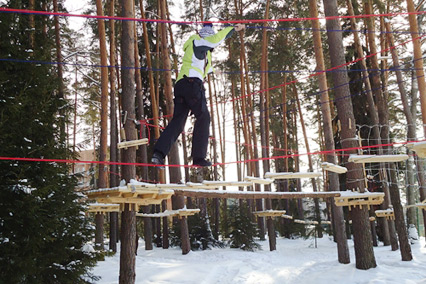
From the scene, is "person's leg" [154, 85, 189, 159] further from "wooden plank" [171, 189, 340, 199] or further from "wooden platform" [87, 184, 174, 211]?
"wooden plank" [171, 189, 340, 199]

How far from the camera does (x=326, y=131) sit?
11.5 metres

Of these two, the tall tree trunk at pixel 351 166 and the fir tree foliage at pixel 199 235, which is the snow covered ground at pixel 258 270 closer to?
the tall tree trunk at pixel 351 166

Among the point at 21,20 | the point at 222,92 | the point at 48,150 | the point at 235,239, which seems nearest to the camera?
the point at 48,150

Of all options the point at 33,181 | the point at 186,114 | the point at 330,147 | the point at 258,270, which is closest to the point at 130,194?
the point at 33,181

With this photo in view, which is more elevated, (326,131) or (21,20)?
(21,20)

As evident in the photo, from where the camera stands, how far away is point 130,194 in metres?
5.95

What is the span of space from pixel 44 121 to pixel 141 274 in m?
4.96

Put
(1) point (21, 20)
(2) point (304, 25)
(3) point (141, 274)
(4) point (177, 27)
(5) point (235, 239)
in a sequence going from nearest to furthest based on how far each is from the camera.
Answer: (1) point (21, 20) < (3) point (141, 274) < (2) point (304, 25) < (5) point (235, 239) < (4) point (177, 27)

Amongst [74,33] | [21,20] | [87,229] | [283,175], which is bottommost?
[87,229]

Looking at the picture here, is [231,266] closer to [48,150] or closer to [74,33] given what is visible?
[48,150]

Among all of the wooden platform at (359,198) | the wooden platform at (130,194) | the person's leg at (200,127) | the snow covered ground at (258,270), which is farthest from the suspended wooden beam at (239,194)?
the person's leg at (200,127)

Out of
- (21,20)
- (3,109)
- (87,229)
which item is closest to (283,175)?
(87,229)

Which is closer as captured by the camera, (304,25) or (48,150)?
(48,150)

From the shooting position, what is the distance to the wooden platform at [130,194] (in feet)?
18.4
